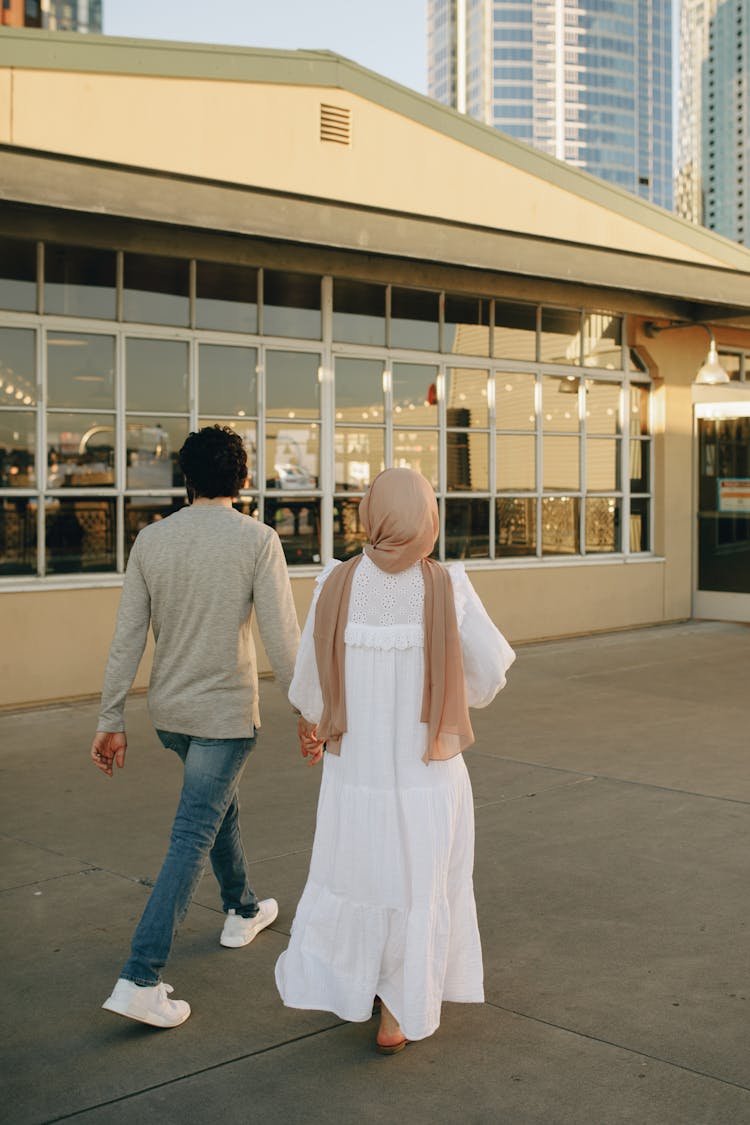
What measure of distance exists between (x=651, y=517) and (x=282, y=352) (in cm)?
535

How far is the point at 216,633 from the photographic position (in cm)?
410

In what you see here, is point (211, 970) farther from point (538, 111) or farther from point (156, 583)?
point (538, 111)

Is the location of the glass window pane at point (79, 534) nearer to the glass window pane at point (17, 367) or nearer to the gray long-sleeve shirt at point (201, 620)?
the glass window pane at point (17, 367)

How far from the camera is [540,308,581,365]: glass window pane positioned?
13.1m

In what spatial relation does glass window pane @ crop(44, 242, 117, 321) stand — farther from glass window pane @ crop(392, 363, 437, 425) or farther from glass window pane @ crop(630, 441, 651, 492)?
glass window pane @ crop(630, 441, 651, 492)

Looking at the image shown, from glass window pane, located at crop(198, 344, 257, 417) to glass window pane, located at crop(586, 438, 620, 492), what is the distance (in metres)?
4.39

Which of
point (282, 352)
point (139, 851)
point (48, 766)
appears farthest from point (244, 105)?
point (139, 851)

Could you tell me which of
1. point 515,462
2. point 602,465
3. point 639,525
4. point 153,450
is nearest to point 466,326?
point 515,462

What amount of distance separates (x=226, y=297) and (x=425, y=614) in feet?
23.9

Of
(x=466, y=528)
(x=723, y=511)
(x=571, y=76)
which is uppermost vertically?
(x=571, y=76)

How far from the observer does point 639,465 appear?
1422 cm

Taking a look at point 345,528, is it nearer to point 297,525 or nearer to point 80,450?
point 297,525

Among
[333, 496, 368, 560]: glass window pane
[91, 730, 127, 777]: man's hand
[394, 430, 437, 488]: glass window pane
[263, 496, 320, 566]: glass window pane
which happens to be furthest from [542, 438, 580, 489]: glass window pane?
[91, 730, 127, 777]: man's hand

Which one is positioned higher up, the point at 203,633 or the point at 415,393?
the point at 415,393
